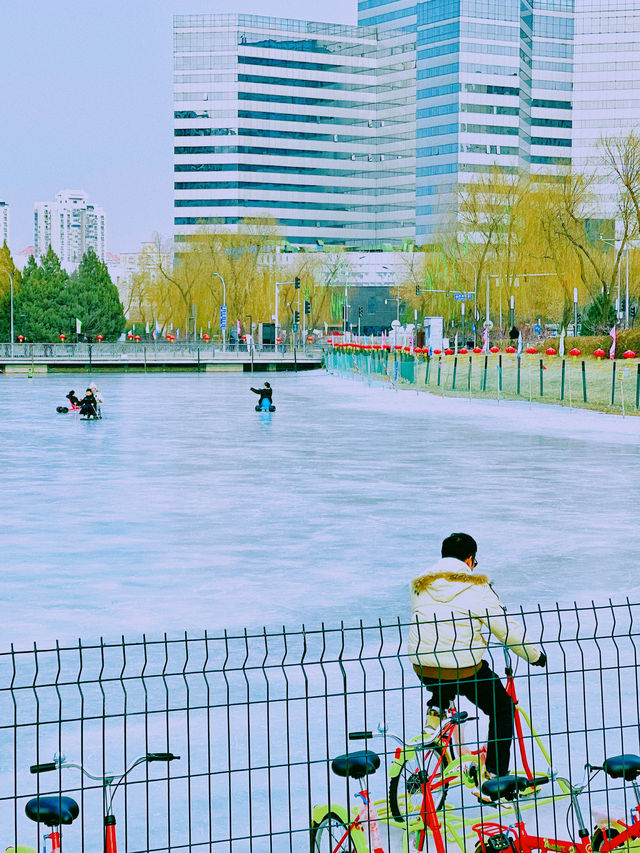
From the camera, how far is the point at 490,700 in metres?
5.57

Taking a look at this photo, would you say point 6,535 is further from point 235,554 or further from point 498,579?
point 498,579

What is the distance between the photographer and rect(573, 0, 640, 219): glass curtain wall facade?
159 meters

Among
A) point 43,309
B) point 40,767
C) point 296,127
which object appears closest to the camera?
point 40,767

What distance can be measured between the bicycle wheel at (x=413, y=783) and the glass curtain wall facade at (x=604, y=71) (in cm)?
15918

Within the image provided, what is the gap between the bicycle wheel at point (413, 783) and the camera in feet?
16.9

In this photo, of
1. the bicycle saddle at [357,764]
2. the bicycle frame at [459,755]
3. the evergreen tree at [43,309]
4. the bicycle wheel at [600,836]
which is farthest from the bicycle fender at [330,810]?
the evergreen tree at [43,309]

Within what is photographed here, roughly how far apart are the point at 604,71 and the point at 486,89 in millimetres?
18255

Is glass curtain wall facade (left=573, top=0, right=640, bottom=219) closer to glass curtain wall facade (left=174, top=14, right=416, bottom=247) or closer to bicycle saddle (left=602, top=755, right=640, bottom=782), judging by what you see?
glass curtain wall facade (left=174, top=14, right=416, bottom=247)

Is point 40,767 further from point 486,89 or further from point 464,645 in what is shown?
point 486,89

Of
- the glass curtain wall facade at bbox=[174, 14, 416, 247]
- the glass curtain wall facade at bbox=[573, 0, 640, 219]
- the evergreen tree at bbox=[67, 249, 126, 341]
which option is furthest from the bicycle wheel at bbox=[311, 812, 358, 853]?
the glass curtain wall facade at bbox=[174, 14, 416, 247]

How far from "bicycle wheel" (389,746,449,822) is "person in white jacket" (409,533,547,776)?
0.55 feet

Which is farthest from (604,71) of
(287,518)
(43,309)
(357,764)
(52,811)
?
(52,811)

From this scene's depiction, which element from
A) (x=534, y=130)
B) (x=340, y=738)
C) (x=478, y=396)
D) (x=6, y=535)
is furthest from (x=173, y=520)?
(x=534, y=130)

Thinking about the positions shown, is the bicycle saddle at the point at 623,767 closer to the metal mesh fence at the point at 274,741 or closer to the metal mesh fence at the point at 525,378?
the metal mesh fence at the point at 274,741
